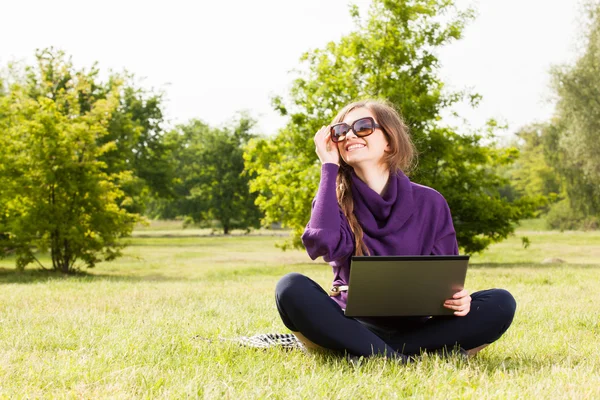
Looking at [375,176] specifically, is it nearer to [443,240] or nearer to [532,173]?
[443,240]

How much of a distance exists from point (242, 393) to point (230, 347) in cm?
125

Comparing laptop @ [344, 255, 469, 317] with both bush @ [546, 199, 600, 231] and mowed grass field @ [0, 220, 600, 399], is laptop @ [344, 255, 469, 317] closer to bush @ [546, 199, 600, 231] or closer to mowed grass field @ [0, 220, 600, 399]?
mowed grass field @ [0, 220, 600, 399]

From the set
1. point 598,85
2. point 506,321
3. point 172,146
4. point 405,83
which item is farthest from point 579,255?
point 172,146

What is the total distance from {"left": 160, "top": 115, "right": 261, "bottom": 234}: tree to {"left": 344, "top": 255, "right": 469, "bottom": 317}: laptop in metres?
44.4

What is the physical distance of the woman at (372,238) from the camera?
3.67 meters

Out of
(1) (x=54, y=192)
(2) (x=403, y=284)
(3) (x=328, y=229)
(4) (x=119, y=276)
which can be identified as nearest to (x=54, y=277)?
(4) (x=119, y=276)

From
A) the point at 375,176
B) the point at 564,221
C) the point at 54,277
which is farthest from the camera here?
the point at 564,221

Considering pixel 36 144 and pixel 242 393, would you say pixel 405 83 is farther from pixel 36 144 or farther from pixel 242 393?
pixel 242 393

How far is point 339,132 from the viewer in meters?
3.98

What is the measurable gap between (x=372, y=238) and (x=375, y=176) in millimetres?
409

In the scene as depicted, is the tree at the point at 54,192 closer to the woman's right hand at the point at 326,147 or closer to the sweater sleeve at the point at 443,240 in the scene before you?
the woman's right hand at the point at 326,147

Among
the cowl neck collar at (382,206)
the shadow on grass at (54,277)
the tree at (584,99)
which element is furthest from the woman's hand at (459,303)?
the tree at (584,99)

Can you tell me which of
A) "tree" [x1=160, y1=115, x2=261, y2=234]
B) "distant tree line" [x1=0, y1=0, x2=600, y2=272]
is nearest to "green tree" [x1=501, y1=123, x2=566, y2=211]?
"tree" [x1=160, y1=115, x2=261, y2=234]

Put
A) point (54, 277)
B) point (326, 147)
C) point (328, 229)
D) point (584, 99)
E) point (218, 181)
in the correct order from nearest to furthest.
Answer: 1. point (328, 229)
2. point (326, 147)
3. point (54, 277)
4. point (584, 99)
5. point (218, 181)
